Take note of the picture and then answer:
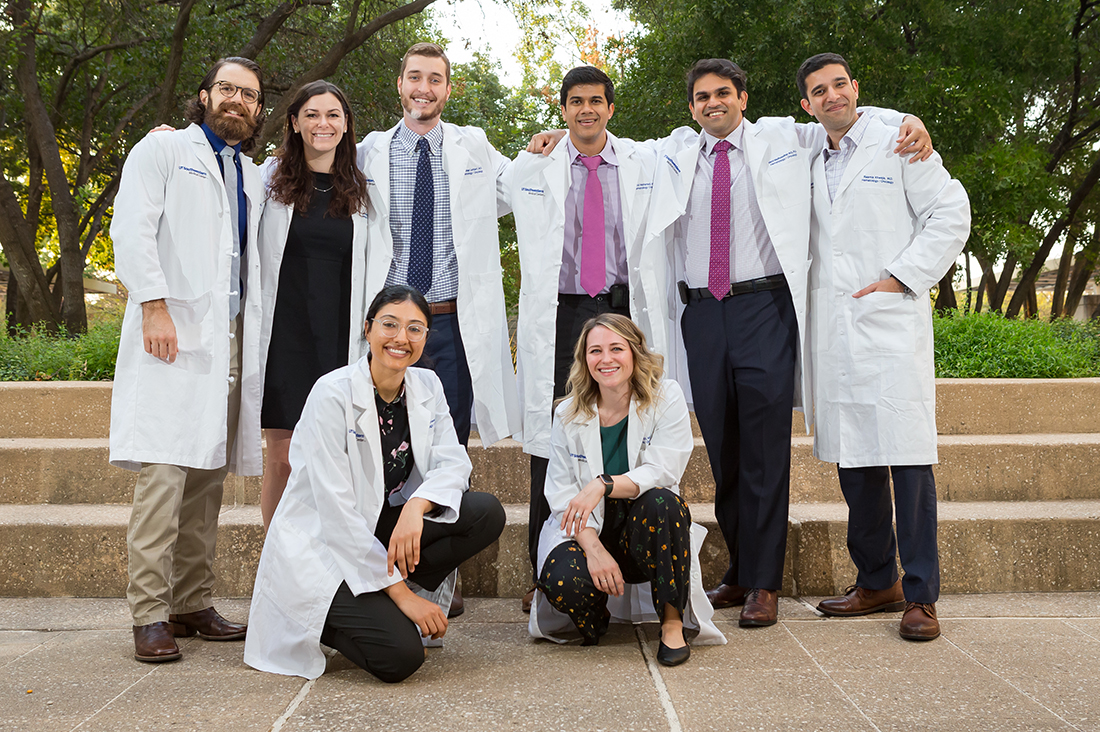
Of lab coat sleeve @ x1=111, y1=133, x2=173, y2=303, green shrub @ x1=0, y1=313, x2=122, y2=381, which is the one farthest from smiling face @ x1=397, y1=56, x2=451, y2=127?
green shrub @ x1=0, y1=313, x2=122, y2=381

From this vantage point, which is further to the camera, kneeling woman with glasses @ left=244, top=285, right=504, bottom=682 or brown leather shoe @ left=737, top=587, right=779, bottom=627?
brown leather shoe @ left=737, top=587, right=779, bottom=627

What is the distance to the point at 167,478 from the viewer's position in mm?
2900

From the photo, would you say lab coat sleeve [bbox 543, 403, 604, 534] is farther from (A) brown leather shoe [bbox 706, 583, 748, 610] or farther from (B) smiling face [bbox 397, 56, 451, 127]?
(B) smiling face [bbox 397, 56, 451, 127]

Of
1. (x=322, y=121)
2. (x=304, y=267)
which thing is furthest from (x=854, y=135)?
(x=304, y=267)

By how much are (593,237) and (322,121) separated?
3.69ft

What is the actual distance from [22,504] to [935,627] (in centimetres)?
410

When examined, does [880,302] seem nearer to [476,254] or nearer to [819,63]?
[819,63]

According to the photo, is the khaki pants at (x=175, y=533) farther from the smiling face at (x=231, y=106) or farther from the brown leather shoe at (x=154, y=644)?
the smiling face at (x=231, y=106)

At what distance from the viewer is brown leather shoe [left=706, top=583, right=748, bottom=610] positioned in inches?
131

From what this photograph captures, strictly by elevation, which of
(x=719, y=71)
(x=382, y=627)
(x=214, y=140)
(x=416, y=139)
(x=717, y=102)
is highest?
(x=719, y=71)

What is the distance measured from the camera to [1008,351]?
5.74 metres

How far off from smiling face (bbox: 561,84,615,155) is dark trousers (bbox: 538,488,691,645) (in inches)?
57.6

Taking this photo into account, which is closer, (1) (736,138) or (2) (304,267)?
(2) (304,267)

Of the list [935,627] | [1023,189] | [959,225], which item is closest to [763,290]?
[959,225]
